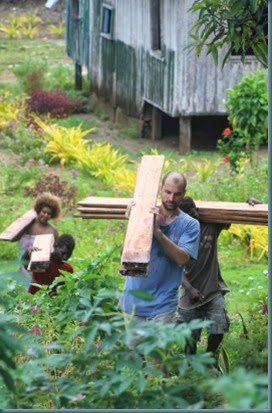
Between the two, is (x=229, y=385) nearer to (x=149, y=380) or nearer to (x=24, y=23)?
(x=149, y=380)

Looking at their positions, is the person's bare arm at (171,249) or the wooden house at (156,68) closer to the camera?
the person's bare arm at (171,249)

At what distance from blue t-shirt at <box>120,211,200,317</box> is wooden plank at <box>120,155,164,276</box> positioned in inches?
12.8

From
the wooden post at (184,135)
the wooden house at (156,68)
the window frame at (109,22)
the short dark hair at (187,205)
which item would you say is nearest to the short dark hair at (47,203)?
the short dark hair at (187,205)

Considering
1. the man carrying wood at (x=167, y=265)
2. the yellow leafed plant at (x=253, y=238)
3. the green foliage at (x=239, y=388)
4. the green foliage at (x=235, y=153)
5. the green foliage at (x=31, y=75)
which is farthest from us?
the green foliage at (x=31, y=75)

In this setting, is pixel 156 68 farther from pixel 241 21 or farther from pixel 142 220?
pixel 142 220

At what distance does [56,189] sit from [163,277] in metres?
9.30

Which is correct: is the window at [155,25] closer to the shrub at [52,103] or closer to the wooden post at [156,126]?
the wooden post at [156,126]

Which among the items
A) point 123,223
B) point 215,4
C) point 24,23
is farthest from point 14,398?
point 24,23

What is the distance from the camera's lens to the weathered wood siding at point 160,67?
65.3 feet

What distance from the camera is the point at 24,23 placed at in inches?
1475

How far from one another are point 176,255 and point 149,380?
1988mm

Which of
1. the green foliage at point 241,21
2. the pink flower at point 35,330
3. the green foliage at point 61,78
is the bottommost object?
the green foliage at point 61,78

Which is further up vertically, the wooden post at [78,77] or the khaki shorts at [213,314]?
the khaki shorts at [213,314]

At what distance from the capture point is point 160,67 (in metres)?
20.6
